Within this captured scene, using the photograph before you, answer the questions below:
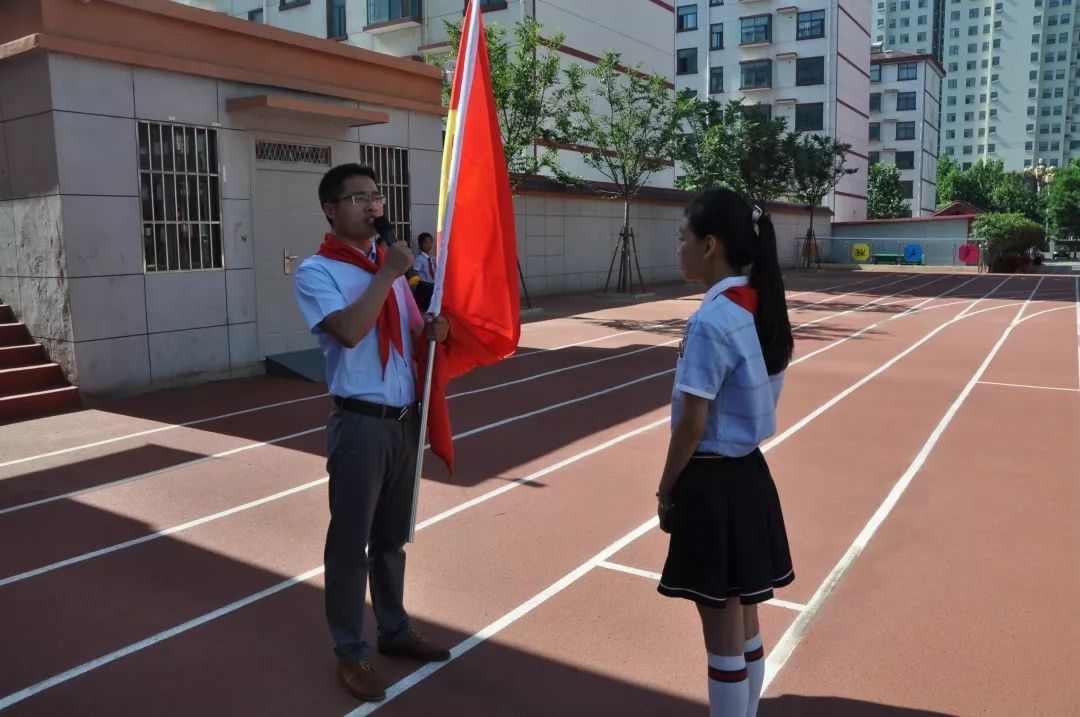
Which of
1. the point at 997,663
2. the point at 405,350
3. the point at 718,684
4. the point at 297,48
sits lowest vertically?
the point at 997,663

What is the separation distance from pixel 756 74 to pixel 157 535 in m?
53.4

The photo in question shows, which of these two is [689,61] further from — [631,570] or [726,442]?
[726,442]

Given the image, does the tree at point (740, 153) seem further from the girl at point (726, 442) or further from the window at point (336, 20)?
the girl at point (726, 442)

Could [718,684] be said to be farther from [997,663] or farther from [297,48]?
[297,48]

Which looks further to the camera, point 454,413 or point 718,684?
point 454,413

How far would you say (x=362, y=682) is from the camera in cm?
309

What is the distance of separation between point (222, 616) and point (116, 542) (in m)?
1.33

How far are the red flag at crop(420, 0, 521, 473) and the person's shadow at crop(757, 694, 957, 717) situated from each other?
151cm

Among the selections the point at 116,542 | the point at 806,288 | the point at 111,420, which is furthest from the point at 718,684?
the point at 806,288

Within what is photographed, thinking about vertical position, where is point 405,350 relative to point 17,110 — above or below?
below

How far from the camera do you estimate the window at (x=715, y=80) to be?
54.8 m

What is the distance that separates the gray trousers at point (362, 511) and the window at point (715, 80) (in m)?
55.8

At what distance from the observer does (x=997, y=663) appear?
337 cm

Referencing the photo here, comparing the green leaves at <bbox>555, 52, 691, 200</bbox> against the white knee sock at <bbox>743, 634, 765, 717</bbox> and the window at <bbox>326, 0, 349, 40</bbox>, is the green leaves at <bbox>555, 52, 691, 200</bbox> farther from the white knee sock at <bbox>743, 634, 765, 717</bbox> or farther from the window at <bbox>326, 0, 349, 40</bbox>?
the white knee sock at <bbox>743, 634, 765, 717</bbox>
